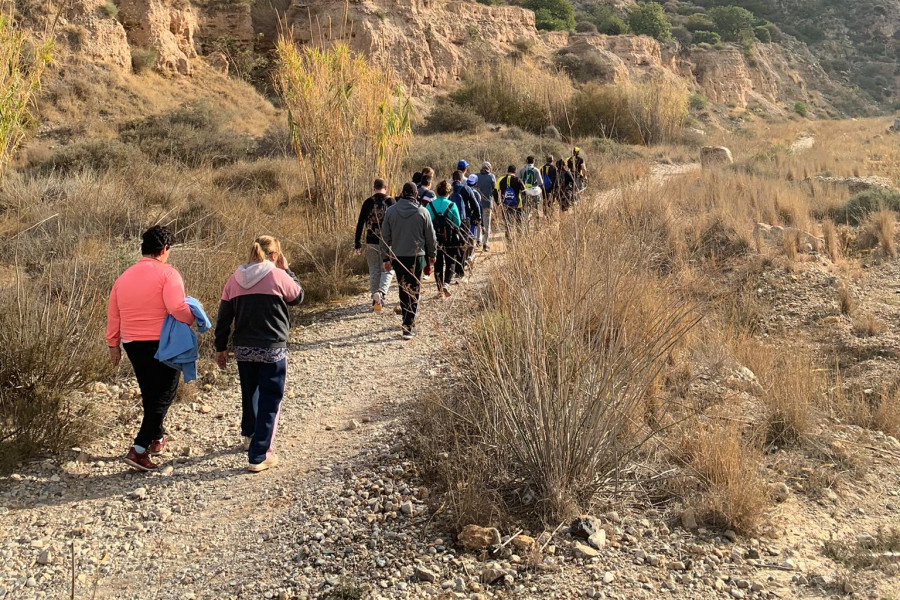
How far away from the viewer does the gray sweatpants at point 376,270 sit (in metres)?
7.82

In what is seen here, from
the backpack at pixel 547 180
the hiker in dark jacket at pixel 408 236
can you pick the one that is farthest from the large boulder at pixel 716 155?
the hiker in dark jacket at pixel 408 236

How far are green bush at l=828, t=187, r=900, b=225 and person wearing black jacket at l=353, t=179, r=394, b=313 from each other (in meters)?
Answer: 9.15

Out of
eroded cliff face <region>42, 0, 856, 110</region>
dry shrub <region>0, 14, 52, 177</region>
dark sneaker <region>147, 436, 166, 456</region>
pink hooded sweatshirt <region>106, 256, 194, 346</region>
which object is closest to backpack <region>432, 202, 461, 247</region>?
pink hooded sweatshirt <region>106, 256, 194, 346</region>

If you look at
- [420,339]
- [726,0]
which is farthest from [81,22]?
[726,0]

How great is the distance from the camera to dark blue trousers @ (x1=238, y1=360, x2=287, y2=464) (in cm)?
446

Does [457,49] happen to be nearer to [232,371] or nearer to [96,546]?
[232,371]

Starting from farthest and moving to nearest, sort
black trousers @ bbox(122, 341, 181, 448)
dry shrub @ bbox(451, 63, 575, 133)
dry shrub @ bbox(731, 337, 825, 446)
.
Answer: dry shrub @ bbox(451, 63, 575, 133)
dry shrub @ bbox(731, 337, 825, 446)
black trousers @ bbox(122, 341, 181, 448)

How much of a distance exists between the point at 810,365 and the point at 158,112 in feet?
66.2

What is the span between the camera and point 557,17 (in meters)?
45.3

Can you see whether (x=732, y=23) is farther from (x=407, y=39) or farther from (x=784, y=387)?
(x=784, y=387)

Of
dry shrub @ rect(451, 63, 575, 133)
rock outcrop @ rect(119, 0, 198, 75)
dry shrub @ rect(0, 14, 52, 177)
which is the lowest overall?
dry shrub @ rect(0, 14, 52, 177)

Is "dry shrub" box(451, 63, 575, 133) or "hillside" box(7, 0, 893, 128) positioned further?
"dry shrub" box(451, 63, 575, 133)

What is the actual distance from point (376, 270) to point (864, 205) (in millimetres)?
9891

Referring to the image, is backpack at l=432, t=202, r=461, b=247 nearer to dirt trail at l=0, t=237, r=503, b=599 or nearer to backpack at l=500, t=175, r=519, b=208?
dirt trail at l=0, t=237, r=503, b=599
